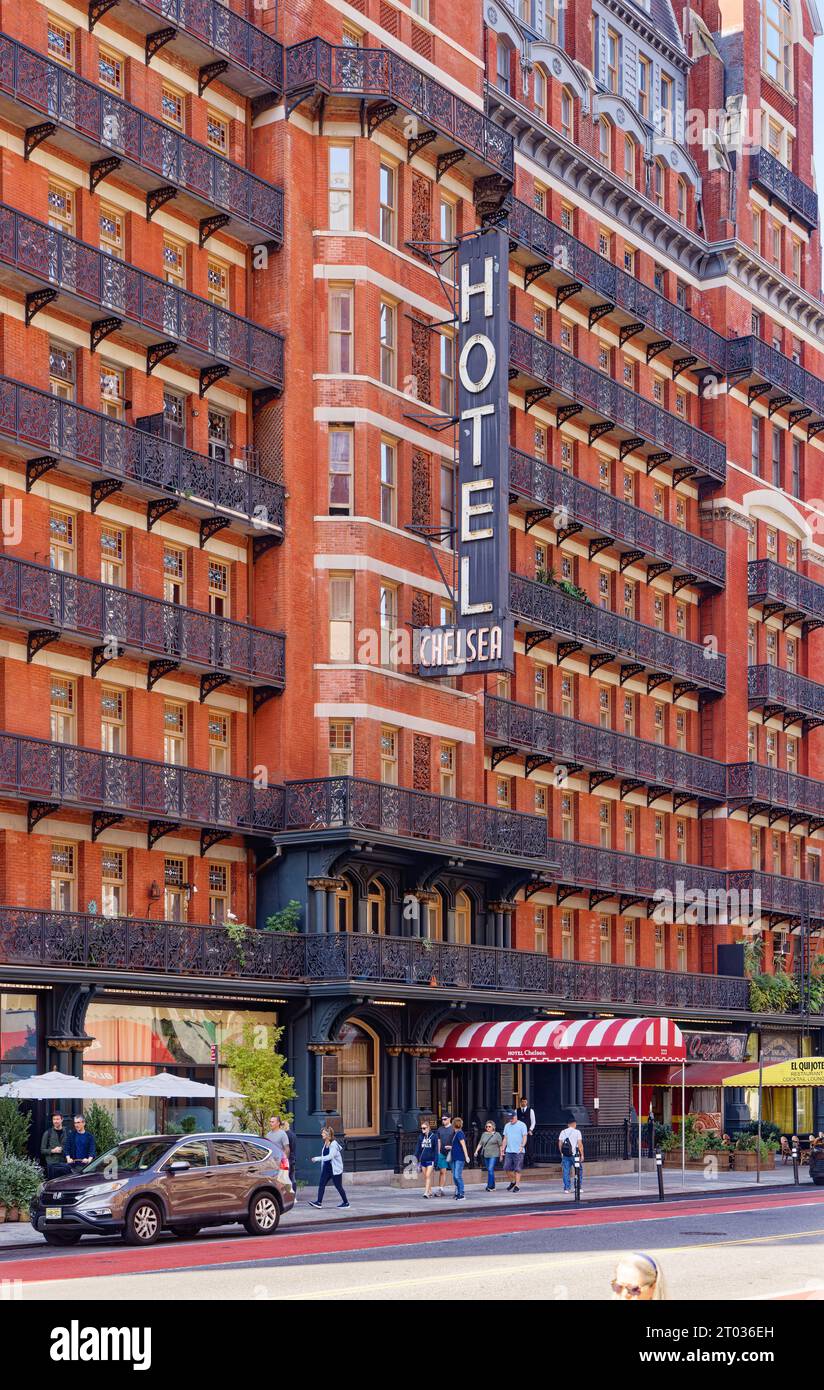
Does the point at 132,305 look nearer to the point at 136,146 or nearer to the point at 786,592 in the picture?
the point at 136,146

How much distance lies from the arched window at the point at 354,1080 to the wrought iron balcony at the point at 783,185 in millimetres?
35325

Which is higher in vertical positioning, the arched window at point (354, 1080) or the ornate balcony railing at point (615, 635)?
the ornate balcony railing at point (615, 635)

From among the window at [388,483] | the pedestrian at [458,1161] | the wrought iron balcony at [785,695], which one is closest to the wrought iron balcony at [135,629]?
the window at [388,483]

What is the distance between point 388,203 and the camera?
46594 mm

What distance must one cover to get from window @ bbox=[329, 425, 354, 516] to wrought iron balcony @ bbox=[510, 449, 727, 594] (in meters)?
7.25

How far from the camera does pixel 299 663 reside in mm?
43375

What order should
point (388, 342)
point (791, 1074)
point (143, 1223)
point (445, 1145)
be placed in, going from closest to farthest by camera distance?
point (143, 1223) < point (445, 1145) < point (388, 342) < point (791, 1074)

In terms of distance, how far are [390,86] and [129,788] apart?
17.5m

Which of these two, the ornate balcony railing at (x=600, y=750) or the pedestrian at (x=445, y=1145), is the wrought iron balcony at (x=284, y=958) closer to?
the pedestrian at (x=445, y=1145)

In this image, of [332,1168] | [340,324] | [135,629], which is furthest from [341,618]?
[332,1168]

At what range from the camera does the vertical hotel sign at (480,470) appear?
147ft

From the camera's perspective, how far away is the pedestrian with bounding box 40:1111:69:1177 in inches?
1304

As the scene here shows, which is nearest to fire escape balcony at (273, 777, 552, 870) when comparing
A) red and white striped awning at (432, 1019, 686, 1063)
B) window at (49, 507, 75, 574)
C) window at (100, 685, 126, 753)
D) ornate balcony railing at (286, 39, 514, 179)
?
red and white striped awning at (432, 1019, 686, 1063)

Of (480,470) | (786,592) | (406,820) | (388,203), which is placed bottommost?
(406,820)
